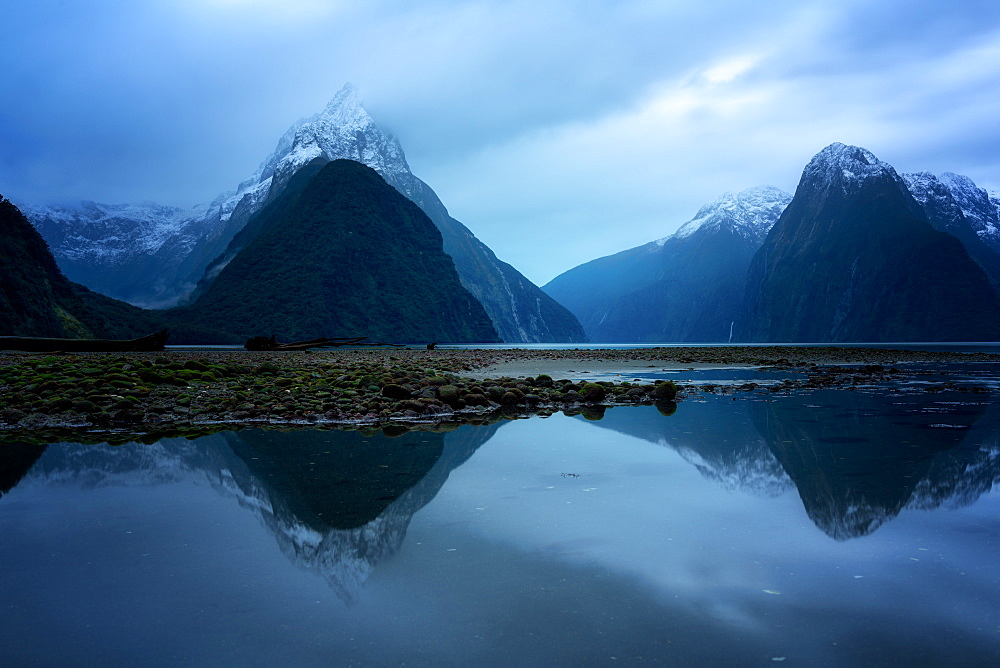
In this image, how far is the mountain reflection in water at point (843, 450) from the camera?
6871mm

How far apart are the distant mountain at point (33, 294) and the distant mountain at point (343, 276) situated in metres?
49.2

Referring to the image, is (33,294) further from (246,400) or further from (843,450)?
(843,450)

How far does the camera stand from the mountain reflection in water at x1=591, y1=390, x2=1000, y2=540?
687 cm

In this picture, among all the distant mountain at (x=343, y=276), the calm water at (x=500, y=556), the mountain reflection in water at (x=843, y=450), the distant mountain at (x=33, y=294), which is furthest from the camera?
the distant mountain at (x=343, y=276)

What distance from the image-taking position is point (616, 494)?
24.0 ft

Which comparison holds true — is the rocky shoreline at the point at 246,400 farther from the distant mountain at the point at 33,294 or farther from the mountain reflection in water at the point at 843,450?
the distant mountain at the point at 33,294

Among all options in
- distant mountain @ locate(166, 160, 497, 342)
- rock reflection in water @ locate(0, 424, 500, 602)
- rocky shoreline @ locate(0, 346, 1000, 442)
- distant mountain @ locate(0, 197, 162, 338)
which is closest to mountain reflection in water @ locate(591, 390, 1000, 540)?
rocky shoreline @ locate(0, 346, 1000, 442)

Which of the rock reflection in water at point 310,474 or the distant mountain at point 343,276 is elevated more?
the distant mountain at point 343,276

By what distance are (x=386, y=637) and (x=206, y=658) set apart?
1.00 meters

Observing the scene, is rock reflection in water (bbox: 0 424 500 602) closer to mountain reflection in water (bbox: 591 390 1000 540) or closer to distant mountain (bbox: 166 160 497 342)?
mountain reflection in water (bbox: 591 390 1000 540)

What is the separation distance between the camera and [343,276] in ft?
523

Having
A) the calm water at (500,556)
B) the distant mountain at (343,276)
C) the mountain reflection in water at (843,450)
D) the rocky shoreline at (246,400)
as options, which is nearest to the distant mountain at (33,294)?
the distant mountain at (343,276)

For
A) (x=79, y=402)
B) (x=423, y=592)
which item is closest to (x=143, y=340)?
(x=79, y=402)

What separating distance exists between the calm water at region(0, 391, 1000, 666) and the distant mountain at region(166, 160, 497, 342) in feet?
436
